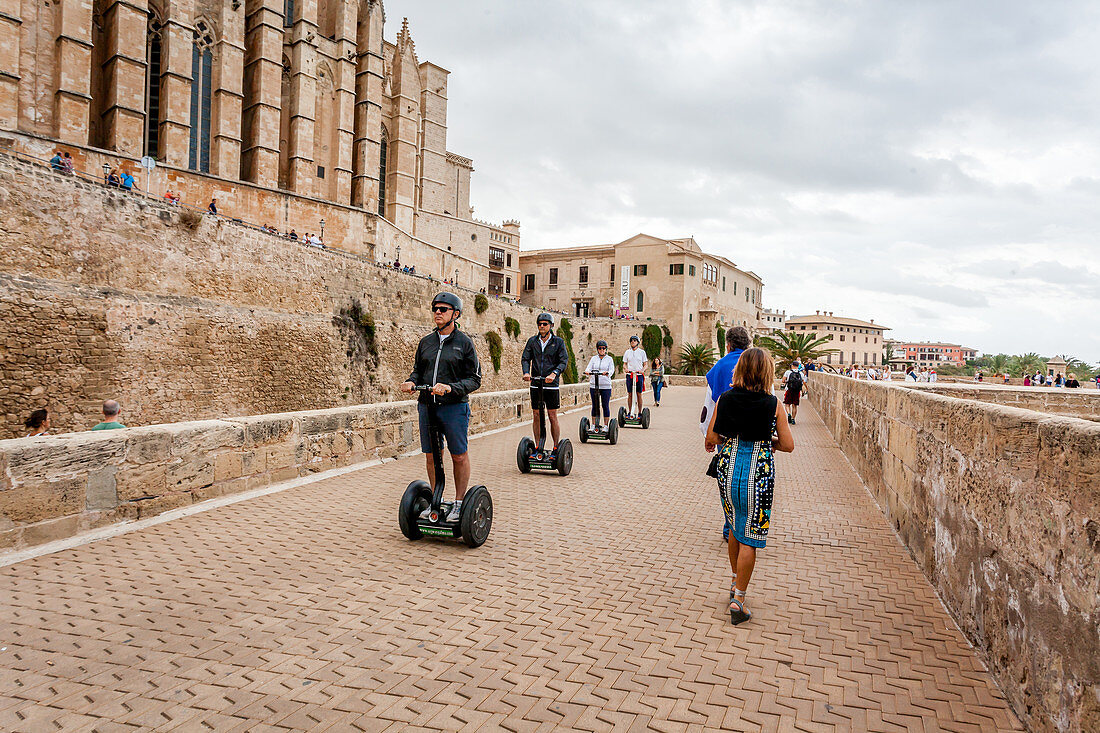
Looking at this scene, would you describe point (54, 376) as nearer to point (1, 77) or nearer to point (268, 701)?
point (1, 77)

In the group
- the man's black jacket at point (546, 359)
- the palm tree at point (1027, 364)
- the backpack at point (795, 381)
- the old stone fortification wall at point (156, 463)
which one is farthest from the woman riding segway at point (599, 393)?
the palm tree at point (1027, 364)

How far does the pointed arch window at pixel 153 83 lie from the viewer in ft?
95.3

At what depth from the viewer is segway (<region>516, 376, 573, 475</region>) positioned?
7.98 metres

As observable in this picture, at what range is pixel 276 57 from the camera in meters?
32.7

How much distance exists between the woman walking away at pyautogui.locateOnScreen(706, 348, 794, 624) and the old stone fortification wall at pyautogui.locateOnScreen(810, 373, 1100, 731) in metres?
1.03

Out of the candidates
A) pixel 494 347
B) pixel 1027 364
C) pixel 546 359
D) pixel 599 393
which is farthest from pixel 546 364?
pixel 1027 364

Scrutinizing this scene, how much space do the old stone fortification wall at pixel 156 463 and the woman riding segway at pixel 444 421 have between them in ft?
5.94

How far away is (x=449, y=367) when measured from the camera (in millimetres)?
4941

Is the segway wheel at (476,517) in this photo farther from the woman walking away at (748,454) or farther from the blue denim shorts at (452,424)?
the woman walking away at (748,454)

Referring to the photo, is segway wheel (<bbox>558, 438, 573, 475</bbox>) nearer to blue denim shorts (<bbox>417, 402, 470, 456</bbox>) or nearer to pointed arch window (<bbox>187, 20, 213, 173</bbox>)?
blue denim shorts (<bbox>417, 402, 470, 456</bbox>)

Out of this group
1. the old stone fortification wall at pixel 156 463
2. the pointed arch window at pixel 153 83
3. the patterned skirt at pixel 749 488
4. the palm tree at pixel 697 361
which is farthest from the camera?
the palm tree at pixel 697 361

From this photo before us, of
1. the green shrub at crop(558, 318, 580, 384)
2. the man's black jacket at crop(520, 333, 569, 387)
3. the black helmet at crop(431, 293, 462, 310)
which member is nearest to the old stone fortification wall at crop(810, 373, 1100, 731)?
the black helmet at crop(431, 293, 462, 310)

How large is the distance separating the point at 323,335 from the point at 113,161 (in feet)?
41.0

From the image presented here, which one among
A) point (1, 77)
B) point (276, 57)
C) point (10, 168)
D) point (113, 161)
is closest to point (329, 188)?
point (276, 57)
